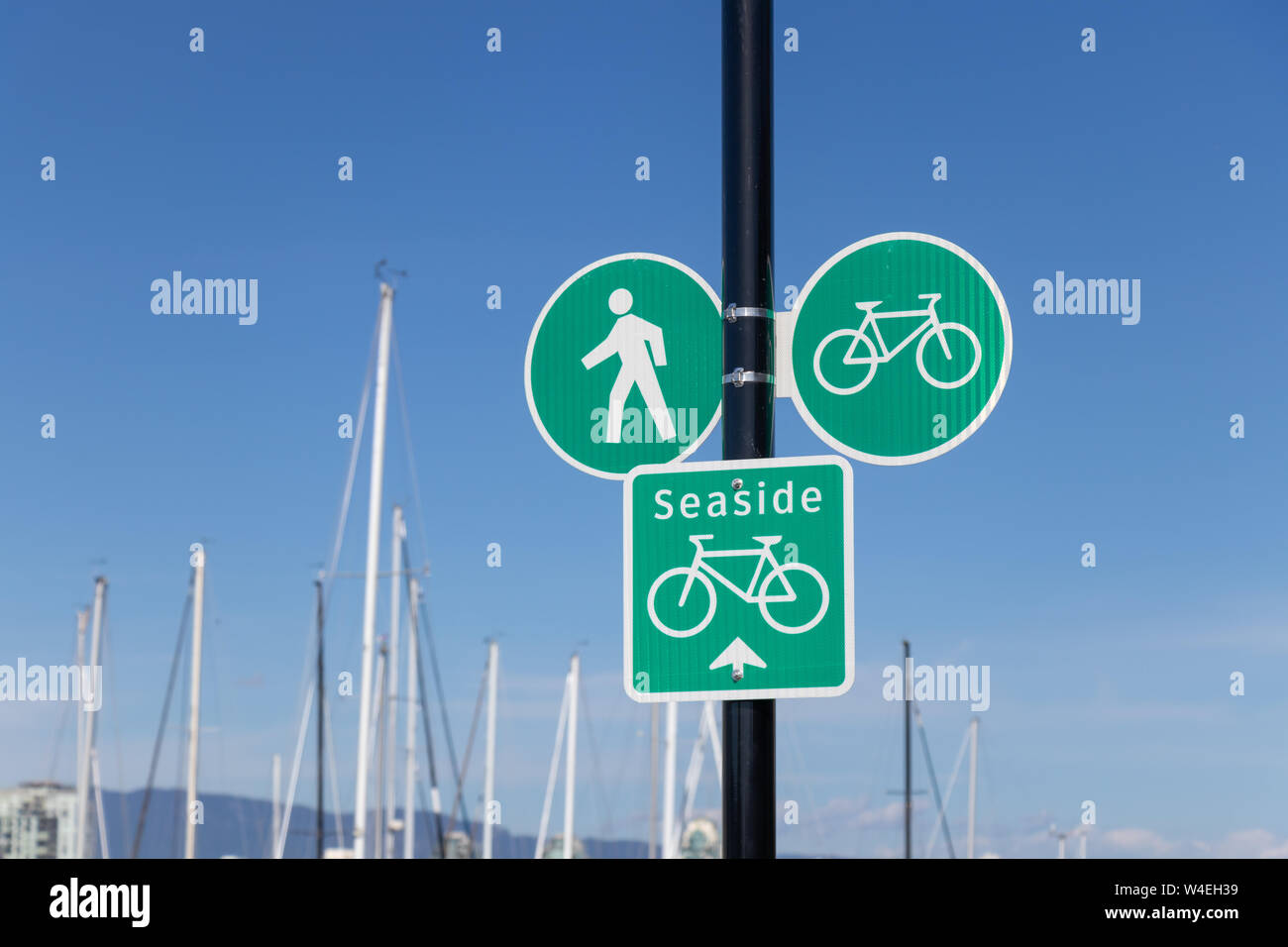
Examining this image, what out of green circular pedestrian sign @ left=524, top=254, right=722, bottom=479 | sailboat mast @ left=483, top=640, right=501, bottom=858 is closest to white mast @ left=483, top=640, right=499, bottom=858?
sailboat mast @ left=483, top=640, right=501, bottom=858

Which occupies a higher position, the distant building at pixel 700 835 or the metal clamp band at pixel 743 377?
the metal clamp band at pixel 743 377

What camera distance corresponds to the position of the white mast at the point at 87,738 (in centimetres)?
4219

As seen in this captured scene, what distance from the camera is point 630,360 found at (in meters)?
4.41

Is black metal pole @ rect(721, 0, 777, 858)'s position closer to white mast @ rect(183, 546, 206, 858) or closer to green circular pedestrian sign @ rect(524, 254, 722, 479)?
green circular pedestrian sign @ rect(524, 254, 722, 479)

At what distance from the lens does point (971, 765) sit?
6606 cm

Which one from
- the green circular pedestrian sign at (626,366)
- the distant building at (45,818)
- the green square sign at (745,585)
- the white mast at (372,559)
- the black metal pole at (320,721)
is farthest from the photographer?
the distant building at (45,818)

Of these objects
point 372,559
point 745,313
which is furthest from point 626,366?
point 372,559

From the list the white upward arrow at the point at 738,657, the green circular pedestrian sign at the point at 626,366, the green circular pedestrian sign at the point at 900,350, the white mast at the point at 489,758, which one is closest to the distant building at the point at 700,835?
the white mast at the point at 489,758

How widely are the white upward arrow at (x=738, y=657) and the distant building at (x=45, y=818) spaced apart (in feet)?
135

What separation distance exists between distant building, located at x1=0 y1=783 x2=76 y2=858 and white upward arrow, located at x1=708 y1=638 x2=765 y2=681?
4112 centimetres

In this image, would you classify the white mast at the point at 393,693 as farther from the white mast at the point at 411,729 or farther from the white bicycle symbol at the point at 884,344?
the white bicycle symbol at the point at 884,344
